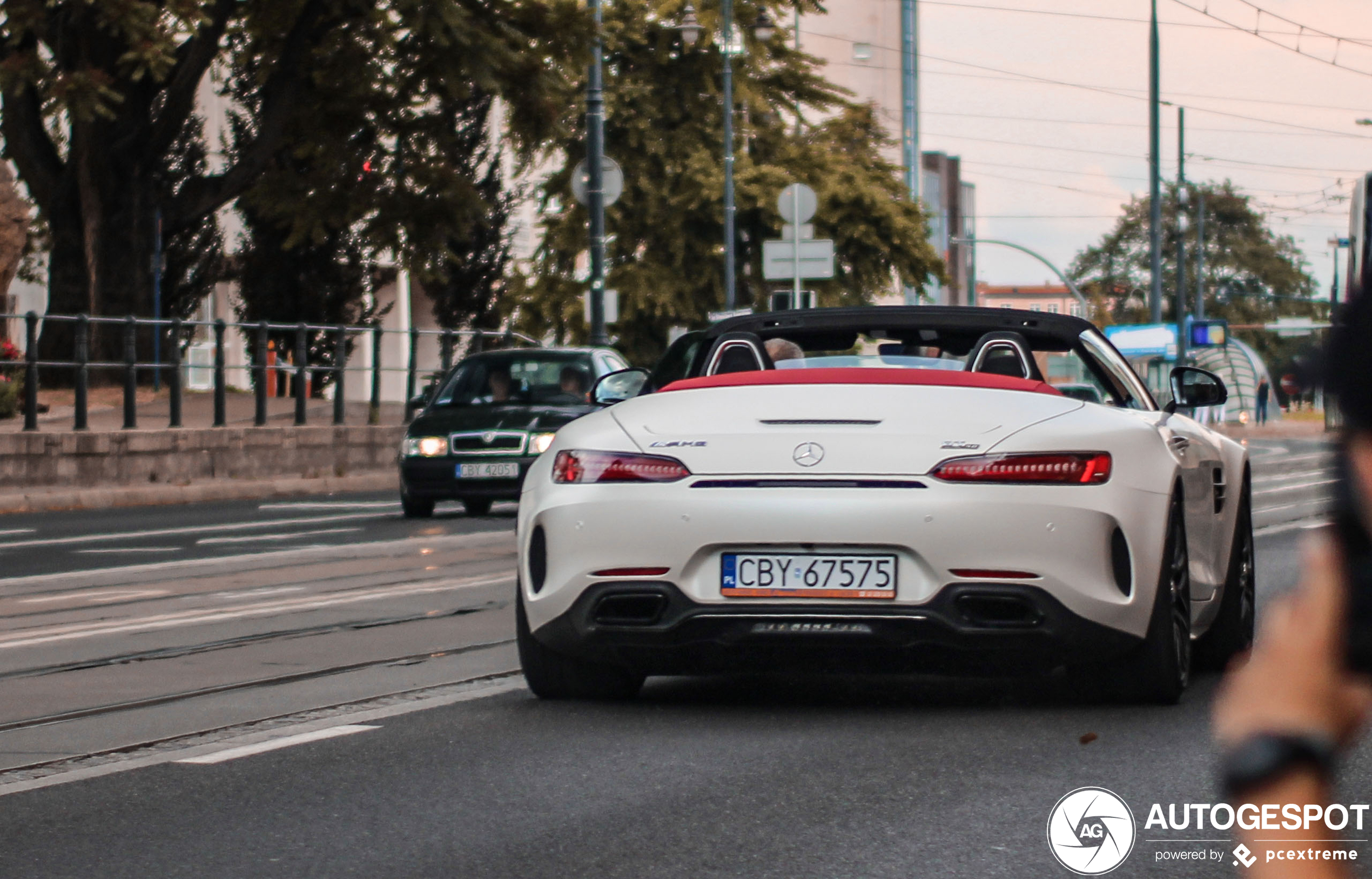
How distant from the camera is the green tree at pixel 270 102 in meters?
26.1

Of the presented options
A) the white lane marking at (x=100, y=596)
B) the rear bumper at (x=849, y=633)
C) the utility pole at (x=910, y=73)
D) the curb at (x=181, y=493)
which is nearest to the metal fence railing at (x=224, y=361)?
the curb at (x=181, y=493)

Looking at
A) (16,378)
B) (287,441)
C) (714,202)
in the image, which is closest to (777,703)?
(16,378)

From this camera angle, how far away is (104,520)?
19000mm

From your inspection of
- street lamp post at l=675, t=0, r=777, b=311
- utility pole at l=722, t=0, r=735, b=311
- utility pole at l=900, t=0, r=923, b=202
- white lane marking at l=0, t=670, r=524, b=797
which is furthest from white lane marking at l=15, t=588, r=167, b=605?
utility pole at l=900, t=0, r=923, b=202

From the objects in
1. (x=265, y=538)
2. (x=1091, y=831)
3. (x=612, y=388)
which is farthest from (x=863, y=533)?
(x=265, y=538)

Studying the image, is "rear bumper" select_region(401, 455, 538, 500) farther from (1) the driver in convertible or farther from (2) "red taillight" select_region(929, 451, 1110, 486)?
(2) "red taillight" select_region(929, 451, 1110, 486)

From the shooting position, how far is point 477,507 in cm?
2033

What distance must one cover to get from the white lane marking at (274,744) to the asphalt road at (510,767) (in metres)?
0.02

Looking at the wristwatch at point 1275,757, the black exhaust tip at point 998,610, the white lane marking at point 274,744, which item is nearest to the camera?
the wristwatch at point 1275,757

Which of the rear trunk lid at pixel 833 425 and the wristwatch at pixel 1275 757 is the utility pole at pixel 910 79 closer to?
the rear trunk lid at pixel 833 425

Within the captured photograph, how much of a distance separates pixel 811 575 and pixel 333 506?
1569 centimetres

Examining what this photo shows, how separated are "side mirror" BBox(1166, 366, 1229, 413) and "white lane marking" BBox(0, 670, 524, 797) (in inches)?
105

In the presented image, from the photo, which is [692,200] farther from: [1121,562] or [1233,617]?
[1121,562]

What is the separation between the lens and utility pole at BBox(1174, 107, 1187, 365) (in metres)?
52.5
